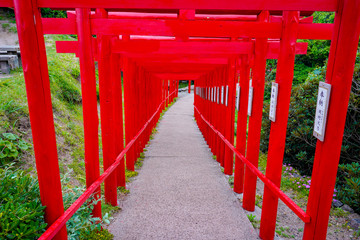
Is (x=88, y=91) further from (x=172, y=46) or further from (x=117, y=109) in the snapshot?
(x=117, y=109)

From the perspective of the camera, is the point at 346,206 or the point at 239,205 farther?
the point at 346,206

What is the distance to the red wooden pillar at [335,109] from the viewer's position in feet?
6.05

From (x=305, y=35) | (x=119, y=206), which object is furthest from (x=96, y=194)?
(x=305, y=35)

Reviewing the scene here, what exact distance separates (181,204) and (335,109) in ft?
9.42

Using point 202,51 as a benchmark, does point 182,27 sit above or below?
above

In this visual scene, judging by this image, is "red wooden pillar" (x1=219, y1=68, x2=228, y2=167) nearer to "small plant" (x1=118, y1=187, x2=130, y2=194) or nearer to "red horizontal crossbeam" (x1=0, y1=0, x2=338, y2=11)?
"small plant" (x1=118, y1=187, x2=130, y2=194)

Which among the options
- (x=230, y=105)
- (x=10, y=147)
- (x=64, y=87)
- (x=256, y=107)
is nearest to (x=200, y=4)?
(x=256, y=107)

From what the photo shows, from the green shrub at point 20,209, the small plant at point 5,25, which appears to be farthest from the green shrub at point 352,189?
the small plant at point 5,25

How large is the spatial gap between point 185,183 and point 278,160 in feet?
8.34

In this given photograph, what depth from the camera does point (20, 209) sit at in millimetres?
1813

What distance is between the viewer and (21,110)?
15.9ft

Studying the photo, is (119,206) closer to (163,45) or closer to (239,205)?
(239,205)

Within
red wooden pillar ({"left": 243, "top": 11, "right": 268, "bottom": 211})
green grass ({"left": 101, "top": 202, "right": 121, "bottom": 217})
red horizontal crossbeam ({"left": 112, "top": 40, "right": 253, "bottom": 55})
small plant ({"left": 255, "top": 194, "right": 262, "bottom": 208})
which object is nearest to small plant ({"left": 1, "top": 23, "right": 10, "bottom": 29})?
red horizontal crossbeam ({"left": 112, "top": 40, "right": 253, "bottom": 55})

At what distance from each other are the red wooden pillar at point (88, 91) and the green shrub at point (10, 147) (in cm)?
177
